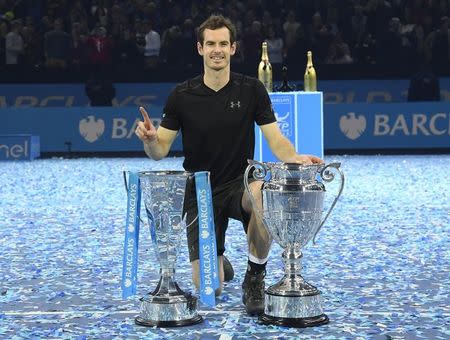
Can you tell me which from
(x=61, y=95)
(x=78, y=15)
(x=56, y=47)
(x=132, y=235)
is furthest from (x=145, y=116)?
(x=78, y=15)

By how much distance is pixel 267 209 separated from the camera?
4.46 metres

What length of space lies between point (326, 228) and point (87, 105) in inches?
456

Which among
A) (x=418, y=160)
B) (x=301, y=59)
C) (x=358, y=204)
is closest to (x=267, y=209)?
(x=358, y=204)

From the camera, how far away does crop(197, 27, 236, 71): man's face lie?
4785 mm

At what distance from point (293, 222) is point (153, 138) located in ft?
2.78

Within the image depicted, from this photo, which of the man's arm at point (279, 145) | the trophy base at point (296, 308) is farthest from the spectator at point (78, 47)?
the trophy base at point (296, 308)

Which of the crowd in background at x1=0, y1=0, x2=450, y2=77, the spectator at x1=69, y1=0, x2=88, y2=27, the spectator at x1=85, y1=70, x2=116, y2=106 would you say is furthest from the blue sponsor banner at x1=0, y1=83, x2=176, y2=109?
the spectator at x1=69, y1=0, x2=88, y2=27

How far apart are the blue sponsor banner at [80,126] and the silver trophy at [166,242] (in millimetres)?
13570

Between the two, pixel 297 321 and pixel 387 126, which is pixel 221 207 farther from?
pixel 387 126

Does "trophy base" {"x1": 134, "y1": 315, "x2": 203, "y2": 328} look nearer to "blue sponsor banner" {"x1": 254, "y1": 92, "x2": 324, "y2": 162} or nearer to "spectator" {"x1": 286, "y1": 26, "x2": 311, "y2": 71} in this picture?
"blue sponsor banner" {"x1": 254, "y1": 92, "x2": 324, "y2": 162}

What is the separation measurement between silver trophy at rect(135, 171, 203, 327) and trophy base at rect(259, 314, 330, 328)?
34cm

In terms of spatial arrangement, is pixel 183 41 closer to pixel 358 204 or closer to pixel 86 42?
pixel 86 42

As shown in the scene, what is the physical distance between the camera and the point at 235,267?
6082 mm

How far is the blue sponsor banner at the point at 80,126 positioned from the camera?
18031 millimetres
